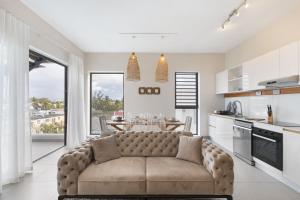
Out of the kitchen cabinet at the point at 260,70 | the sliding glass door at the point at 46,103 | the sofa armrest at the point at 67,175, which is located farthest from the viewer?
the sliding glass door at the point at 46,103

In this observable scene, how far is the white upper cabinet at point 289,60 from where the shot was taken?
3217 mm

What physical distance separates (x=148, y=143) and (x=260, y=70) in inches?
118

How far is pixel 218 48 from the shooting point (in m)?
6.34

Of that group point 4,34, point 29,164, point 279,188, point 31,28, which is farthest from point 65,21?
point 279,188

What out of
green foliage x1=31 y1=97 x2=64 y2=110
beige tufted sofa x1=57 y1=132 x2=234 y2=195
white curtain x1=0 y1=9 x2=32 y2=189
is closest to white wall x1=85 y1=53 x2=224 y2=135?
green foliage x1=31 y1=97 x2=64 y2=110

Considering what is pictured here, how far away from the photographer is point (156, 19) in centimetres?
410

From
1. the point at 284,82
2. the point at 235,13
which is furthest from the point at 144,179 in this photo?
the point at 235,13

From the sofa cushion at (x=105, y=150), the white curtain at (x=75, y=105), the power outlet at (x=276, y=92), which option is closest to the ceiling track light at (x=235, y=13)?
the power outlet at (x=276, y=92)

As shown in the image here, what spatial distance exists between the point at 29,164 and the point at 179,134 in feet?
9.09

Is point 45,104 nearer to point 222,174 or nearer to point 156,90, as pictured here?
point 156,90

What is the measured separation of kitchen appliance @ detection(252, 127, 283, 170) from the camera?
322 centimetres

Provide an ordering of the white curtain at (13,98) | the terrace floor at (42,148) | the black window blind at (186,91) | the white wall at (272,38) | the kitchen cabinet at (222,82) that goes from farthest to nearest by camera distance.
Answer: the black window blind at (186,91)
the kitchen cabinet at (222,82)
the terrace floor at (42,148)
the white wall at (272,38)
the white curtain at (13,98)

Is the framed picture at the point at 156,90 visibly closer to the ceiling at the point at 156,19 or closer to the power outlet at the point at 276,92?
the ceiling at the point at 156,19

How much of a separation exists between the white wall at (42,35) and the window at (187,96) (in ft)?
12.3
